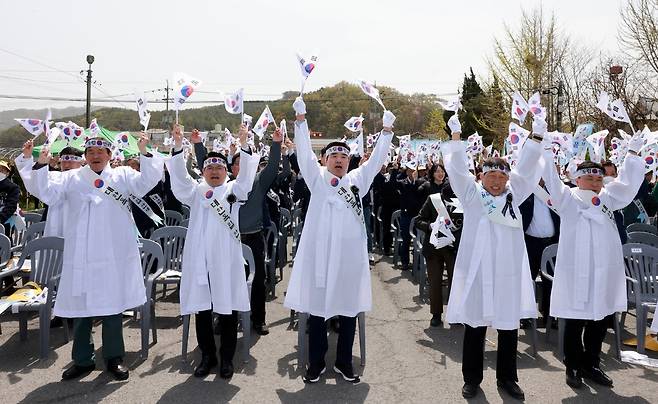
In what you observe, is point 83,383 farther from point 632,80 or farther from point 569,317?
point 632,80

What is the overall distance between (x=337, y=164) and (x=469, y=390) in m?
2.33

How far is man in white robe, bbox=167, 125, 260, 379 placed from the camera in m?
4.80

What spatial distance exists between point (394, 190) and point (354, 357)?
6031mm

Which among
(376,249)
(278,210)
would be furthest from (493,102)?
(278,210)

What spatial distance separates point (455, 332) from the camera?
246 inches

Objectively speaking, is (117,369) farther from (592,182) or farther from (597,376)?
(592,182)

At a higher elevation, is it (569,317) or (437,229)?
(437,229)

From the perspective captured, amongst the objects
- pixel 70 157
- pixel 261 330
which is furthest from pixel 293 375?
pixel 70 157

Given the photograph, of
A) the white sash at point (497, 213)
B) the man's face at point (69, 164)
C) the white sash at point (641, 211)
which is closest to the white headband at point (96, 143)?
the man's face at point (69, 164)

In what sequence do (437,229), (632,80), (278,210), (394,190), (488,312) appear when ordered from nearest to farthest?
1. (488,312)
2. (437,229)
3. (278,210)
4. (394,190)
5. (632,80)

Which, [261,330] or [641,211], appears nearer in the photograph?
[261,330]

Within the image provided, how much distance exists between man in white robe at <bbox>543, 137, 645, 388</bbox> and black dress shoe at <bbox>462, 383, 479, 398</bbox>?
0.92 meters

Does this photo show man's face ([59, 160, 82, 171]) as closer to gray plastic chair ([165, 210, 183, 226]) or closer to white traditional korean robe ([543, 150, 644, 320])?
gray plastic chair ([165, 210, 183, 226])

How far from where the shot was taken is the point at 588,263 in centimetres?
469
